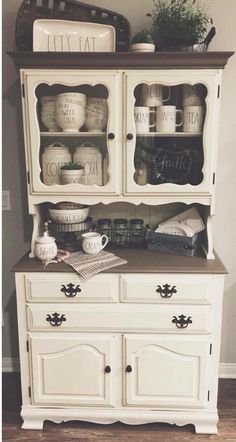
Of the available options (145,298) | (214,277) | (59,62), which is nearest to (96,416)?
(145,298)

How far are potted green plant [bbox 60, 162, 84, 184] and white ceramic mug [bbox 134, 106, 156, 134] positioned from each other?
33cm

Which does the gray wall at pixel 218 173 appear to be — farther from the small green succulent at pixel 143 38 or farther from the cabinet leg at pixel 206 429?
the cabinet leg at pixel 206 429

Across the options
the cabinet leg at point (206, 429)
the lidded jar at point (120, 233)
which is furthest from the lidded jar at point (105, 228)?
the cabinet leg at point (206, 429)

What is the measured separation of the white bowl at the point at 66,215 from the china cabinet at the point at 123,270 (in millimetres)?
78

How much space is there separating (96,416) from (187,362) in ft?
1.71

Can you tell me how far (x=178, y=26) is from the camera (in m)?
1.76

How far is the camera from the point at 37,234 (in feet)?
6.35

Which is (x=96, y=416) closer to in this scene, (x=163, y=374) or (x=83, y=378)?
(x=83, y=378)

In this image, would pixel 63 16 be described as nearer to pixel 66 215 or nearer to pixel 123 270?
pixel 66 215

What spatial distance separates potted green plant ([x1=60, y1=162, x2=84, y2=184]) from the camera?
6.04 ft

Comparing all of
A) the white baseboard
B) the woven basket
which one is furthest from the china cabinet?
the white baseboard

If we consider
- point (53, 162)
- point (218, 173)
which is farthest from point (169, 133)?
point (53, 162)

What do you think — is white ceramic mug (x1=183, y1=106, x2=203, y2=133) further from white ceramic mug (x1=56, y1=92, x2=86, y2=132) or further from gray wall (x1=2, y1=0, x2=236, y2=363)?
→ white ceramic mug (x1=56, y1=92, x2=86, y2=132)

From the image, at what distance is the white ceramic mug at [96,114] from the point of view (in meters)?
1.81
